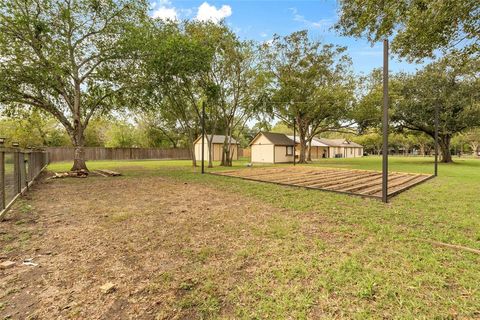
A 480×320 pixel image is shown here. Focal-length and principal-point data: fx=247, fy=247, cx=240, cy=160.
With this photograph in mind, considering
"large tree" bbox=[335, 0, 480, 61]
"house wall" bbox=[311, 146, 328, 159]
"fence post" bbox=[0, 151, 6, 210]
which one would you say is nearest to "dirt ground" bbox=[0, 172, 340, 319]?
"fence post" bbox=[0, 151, 6, 210]

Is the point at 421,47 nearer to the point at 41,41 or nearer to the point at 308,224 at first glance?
the point at 308,224

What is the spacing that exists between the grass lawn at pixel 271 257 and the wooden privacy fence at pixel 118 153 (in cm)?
2231

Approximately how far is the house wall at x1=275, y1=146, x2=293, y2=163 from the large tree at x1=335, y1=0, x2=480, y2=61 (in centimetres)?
1956

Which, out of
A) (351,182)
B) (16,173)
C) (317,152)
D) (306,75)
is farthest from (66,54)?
(317,152)

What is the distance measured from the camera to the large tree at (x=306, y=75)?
20.8 m

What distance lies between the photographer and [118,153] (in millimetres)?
27953

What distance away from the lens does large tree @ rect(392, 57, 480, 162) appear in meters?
18.8

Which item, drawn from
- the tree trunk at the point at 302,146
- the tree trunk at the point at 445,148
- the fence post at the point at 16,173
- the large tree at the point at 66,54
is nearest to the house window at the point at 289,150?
the tree trunk at the point at 302,146

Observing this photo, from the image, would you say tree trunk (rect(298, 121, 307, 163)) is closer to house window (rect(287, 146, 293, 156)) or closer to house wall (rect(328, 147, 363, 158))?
house window (rect(287, 146, 293, 156))

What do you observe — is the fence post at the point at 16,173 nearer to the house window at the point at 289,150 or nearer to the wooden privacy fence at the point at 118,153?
the wooden privacy fence at the point at 118,153

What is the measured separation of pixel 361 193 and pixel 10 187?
26.4ft

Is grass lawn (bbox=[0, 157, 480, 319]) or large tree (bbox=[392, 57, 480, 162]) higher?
large tree (bbox=[392, 57, 480, 162])

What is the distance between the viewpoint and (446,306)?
6.39 ft

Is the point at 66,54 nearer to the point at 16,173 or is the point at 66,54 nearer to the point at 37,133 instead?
the point at 16,173
